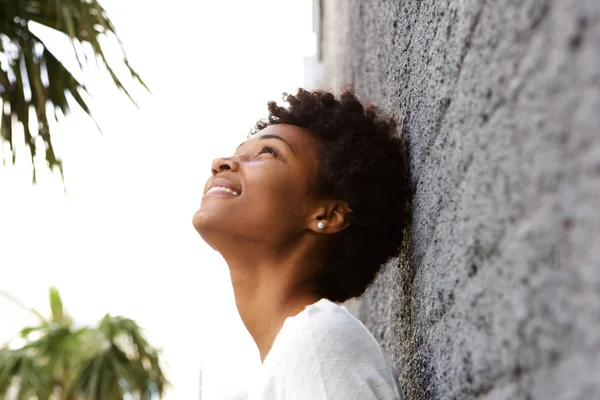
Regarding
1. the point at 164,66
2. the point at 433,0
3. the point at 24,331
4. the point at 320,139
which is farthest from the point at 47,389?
the point at 433,0

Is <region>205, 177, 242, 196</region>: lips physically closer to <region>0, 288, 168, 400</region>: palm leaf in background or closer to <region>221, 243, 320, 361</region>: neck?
<region>221, 243, 320, 361</region>: neck

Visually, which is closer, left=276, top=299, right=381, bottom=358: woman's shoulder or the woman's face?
left=276, top=299, right=381, bottom=358: woman's shoulder

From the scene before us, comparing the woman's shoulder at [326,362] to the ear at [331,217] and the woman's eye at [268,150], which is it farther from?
the woman's eye at [268,150]

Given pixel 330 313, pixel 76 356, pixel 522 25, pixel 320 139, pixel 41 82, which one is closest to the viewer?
pixel 522 25

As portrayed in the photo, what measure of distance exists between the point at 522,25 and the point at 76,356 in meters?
9.31

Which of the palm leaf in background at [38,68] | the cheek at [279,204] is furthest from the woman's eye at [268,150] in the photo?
the palm leaf in background at [38,68]

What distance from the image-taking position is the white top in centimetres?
159

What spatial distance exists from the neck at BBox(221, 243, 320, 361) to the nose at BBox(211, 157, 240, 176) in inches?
9.6

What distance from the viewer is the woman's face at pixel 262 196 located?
196cm

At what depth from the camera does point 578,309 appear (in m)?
0.75

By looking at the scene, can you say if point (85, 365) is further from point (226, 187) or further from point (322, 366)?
point (322, 366)

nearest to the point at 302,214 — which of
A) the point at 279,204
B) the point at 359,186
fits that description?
the point at 279,204

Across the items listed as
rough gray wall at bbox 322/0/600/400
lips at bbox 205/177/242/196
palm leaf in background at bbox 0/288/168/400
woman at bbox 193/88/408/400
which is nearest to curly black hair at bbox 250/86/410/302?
woman at bbox 193/88/408/400

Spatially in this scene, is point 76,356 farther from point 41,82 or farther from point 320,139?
point 320,139
